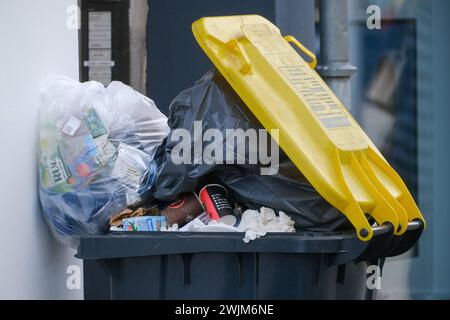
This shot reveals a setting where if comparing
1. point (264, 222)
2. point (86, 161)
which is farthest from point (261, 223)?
point (86, 161)

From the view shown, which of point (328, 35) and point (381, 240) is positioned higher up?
point (328, 35)

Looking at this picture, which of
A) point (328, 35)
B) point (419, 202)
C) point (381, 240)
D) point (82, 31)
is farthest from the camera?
point (419, 202)

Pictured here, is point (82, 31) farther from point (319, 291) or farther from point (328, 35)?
point (319, 291)

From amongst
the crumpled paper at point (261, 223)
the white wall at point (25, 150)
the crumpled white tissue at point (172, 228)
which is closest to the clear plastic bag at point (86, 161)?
the white wall at point (25, 150)

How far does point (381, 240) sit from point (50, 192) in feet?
4.53

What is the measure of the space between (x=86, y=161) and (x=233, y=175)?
23.9 inches

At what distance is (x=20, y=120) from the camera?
371 cm

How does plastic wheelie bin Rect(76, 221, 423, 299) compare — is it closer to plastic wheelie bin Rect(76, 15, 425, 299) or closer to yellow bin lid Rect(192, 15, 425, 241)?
plastic wheelie bin Rect(76, 15, 425, 299)

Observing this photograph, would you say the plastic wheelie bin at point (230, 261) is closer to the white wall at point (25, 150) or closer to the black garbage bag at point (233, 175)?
the black garbage bag at point (233, 175)

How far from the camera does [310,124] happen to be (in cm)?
353

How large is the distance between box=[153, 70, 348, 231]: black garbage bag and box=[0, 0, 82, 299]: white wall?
55 cm

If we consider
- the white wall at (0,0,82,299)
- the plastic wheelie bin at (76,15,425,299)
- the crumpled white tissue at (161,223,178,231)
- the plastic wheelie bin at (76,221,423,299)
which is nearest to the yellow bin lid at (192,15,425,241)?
the plastic wheelie bin at (76,15,425,299)

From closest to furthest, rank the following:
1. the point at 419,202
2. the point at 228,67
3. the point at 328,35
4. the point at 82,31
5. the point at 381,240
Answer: the point at 381,240 < the point at 228,67 < the point at 328,35 < the point at 82,31 < the point at 419,202

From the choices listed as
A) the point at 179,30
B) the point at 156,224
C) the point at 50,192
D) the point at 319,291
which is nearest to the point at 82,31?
the point at 179,30
